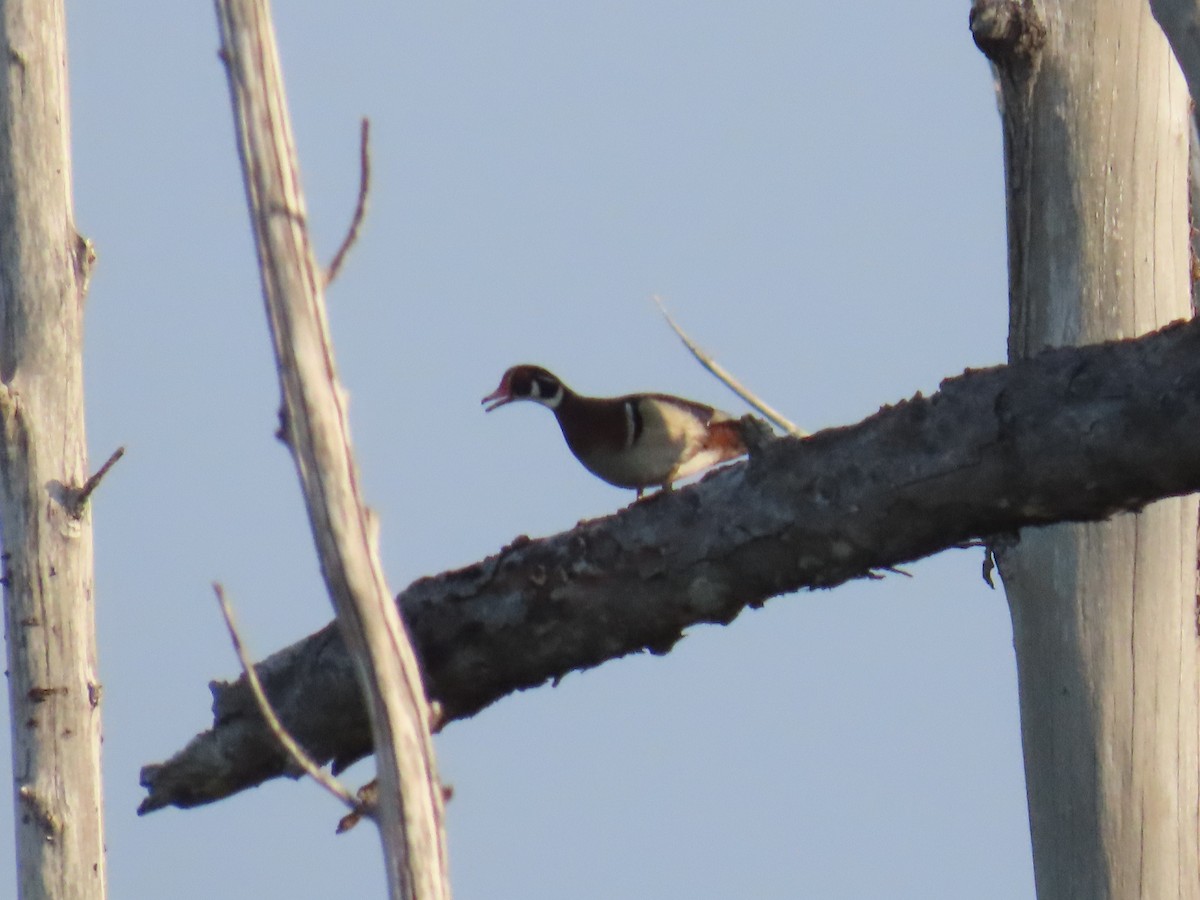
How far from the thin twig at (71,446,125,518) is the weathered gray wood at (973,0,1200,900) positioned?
2.45 m

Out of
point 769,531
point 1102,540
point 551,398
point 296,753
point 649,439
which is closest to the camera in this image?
point 296,753

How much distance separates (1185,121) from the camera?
4688 mm

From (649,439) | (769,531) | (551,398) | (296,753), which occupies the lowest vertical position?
(296,753)

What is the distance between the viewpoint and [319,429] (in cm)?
272

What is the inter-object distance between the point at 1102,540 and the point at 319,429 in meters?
2.52

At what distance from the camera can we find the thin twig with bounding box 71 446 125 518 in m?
4.50

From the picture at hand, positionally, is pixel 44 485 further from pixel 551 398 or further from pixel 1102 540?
pixel 1102 540

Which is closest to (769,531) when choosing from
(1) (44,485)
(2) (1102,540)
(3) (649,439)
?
(2) (1102,540)

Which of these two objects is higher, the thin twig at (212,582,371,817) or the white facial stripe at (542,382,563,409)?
the white facial stripe at (542,382,563,409)

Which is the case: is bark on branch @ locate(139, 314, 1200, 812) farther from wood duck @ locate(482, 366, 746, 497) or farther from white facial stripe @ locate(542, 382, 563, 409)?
white facial stripe @ locate(542, 382, 563, 409)

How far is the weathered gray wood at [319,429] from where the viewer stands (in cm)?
271

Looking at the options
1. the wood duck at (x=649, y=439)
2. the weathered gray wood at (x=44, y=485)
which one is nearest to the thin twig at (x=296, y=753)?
the weathered gray wood at (x=44, y=485)

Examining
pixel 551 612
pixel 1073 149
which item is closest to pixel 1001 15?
pixel 1073 149

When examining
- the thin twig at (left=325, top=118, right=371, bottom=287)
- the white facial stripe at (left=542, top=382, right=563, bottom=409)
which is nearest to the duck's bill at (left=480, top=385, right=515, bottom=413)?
the white facial stripe at (left=542, top=382, right=563, bottom=409)
